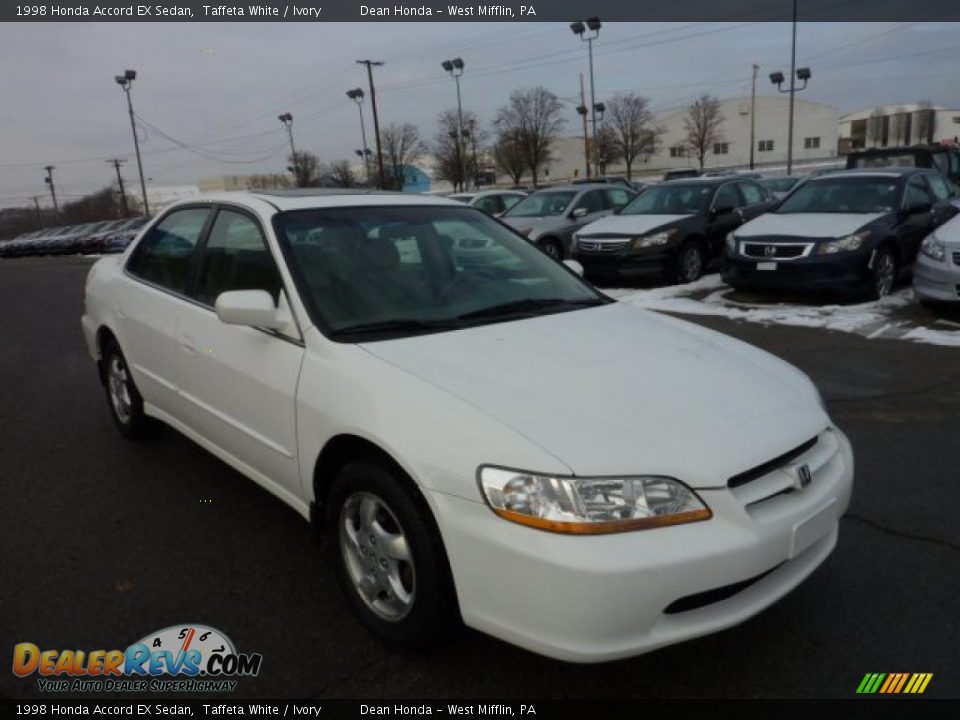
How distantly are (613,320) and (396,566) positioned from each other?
4.76 ft

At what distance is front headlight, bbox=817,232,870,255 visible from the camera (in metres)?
8.54

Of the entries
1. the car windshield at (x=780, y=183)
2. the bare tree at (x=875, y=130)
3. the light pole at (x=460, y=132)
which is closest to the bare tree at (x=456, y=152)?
the light pole at (x=460, y=132)

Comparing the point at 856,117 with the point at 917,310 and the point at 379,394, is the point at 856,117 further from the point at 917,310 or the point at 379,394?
Result: the point at 379,394

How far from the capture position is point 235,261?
347cm

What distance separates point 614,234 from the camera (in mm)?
10922

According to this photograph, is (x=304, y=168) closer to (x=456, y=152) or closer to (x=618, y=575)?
(x=456, y=152)

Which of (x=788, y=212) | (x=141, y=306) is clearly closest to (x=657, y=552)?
(x=141, y=306)

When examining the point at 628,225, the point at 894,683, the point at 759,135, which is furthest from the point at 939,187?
the point at 759,135

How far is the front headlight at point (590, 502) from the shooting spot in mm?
2029

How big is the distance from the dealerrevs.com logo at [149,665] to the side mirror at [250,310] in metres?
1.17

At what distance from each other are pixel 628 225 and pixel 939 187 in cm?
430

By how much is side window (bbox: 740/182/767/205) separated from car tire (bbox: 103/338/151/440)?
10.3 meters

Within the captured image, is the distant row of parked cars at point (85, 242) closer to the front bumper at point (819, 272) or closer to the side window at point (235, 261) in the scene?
the front bumper at point (819, 272)

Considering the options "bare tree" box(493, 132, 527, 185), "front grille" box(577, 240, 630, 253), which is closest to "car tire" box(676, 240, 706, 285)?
"front grille" box(577, 240, 630, 253)
